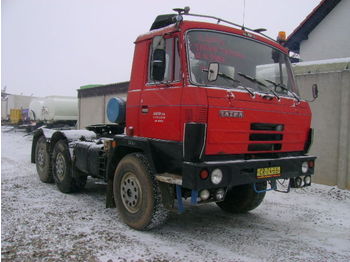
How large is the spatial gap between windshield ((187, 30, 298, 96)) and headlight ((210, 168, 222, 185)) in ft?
3.50

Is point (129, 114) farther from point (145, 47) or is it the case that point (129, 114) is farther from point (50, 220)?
point (50, 220)

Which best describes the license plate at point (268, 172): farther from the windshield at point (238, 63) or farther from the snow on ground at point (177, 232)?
the windshield at point (238, 63)

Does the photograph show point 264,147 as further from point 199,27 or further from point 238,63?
point 199,27

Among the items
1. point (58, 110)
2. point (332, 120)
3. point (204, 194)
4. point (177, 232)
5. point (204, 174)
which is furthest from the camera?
point (58, 110)

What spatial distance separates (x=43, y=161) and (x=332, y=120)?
701 centimetres

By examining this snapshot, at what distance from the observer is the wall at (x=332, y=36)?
1328 centimetres

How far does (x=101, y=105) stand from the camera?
17906 mm

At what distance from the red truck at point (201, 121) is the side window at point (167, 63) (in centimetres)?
1

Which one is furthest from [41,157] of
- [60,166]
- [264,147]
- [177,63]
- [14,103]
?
[14,103]

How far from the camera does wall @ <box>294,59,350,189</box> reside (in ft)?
25.5

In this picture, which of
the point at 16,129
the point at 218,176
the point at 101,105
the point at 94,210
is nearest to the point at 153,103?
the point at 218,176

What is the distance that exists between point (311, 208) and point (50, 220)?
4.69 metres

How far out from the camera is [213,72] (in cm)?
403

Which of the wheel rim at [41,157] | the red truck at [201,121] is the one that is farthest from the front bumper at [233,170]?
Answer: the wheel rim at [41,157]
